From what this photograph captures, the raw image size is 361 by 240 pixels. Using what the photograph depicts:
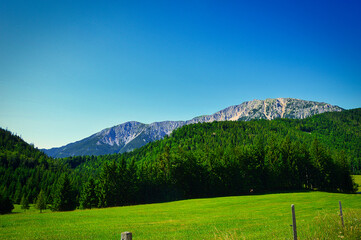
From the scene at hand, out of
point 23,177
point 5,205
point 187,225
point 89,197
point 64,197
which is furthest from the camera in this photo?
point 23,177

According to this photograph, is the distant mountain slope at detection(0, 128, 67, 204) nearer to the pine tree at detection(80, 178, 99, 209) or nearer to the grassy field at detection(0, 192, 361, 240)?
the pine tree at detection(80, 178, 99, 209)

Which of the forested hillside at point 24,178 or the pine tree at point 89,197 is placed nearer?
the pine tree at point 89,197

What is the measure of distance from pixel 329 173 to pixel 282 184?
726 inches

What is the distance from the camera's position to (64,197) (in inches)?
2510

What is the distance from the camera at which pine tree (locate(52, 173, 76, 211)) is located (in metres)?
62.9

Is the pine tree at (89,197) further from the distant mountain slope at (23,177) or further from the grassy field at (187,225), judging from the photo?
the grassy field at (187,225)

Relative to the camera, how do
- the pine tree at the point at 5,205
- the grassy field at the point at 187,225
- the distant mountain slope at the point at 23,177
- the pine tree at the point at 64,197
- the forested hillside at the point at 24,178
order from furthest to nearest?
1. the distant mountain slope at the point at 23,177
2. the forested hillside at the point at 24,178
3. the pine tree at the point at 64,197
4. the pine tree at the point at 5,205
5. the grassy field at the point at 187,225

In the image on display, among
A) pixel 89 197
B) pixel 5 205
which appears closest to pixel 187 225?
pixel 89 197

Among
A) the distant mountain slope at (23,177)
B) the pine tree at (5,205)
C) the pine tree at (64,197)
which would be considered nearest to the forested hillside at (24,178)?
the distant mountain slope at (23,177)

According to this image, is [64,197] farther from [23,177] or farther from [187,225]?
[23,177]

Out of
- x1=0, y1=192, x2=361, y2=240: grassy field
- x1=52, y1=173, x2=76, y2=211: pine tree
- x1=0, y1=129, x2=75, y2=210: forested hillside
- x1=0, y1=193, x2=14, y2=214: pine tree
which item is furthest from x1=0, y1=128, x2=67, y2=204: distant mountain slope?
x1=0, y1=192, x2=361, y2=240: grassy field

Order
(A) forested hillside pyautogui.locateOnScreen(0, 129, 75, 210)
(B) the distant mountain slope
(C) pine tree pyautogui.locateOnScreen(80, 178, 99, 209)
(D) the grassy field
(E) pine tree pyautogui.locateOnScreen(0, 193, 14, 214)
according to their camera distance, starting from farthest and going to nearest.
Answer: (B) the distant mountain slope → (A) forested hillside pyautogui.locateOnScreen(0, 129, 75, 210) → (C) pine tree pyautogui.locateOnScreen(80, 178, 99, 209) → (E) pine tree pyautogui.locateOnScreen(0, 193, 14, 214) → (D) the grassy field

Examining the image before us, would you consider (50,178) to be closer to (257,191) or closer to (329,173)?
(257,191)

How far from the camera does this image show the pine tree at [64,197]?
6294 cm
